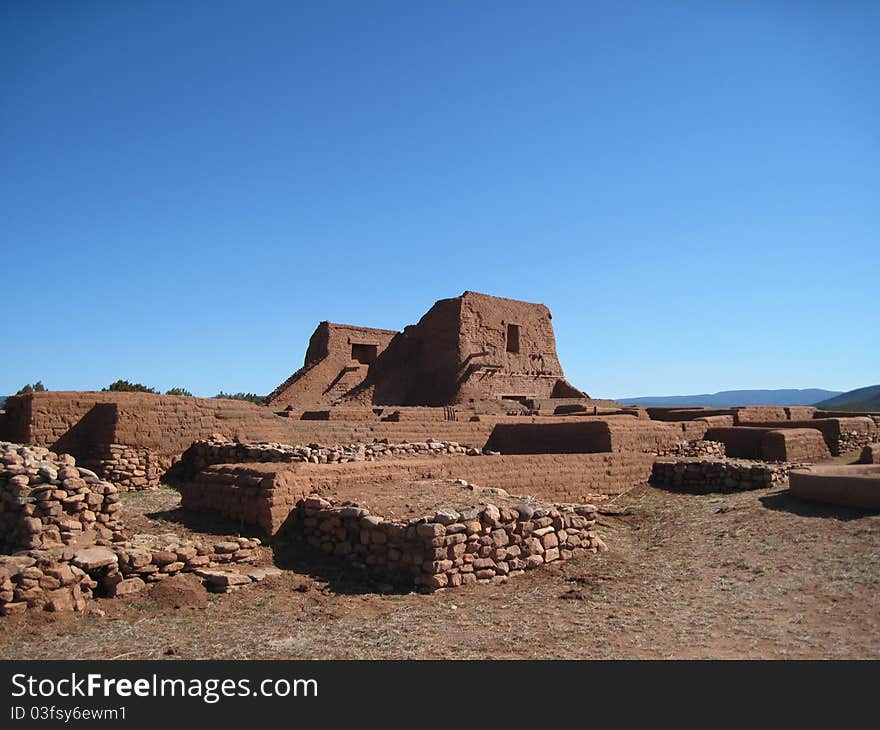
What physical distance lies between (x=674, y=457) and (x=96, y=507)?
11.4 metres

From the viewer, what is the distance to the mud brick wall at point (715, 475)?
42.7 ft

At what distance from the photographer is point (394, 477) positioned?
1003 cm

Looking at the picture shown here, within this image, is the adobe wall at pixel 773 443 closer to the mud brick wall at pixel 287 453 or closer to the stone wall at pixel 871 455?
the stone wall at pixel 871 455

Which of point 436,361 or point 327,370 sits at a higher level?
point 436,361

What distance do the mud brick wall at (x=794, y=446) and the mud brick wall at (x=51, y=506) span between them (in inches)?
553

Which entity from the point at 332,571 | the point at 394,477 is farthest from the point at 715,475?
the point at 332,571

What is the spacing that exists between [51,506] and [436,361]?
59.3 ft

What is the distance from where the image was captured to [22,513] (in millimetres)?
7145

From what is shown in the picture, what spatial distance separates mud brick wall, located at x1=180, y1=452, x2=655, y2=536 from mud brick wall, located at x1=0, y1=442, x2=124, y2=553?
1.70m

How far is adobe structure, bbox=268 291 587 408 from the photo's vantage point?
23.8 meters

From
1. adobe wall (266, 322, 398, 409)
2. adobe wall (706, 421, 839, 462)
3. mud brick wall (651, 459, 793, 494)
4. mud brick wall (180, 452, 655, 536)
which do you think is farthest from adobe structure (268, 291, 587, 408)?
mud brick wall (180, 452, 655, 536)

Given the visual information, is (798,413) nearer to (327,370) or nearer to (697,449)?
(697,449)
